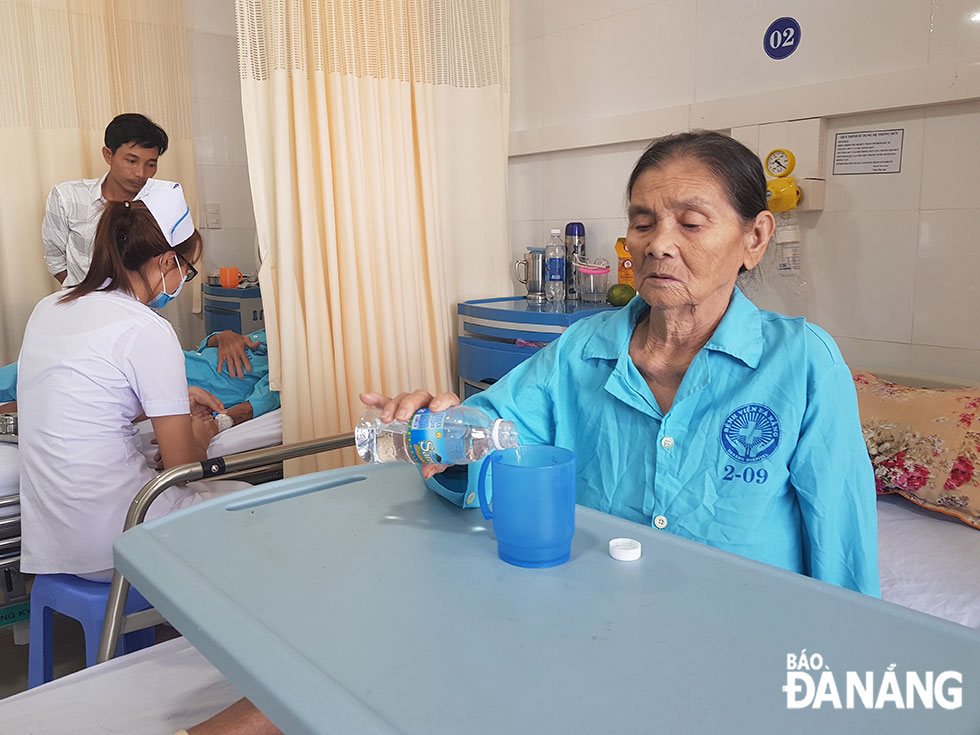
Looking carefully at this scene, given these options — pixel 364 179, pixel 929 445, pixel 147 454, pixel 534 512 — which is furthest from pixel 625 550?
pixel 364 179

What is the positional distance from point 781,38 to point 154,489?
2.41m

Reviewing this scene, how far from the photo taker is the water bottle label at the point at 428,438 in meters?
1.27

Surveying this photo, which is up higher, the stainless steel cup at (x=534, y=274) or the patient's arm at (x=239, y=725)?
the stainless steel cup at (x=534, y=274)

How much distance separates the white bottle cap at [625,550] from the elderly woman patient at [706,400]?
1.02ft

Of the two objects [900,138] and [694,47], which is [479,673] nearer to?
[900,138]

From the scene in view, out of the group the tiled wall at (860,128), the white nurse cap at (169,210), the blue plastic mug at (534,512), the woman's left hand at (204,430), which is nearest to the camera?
the blue plastic mug at (534,512)

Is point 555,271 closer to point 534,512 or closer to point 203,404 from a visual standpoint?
point 203,404

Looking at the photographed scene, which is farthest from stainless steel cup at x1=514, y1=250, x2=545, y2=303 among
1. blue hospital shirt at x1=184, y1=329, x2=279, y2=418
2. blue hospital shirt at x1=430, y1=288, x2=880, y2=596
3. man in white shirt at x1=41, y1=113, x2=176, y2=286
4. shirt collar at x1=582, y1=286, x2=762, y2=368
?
blue hospital shirt at x1=430, y1=288, x2=880, y2=596

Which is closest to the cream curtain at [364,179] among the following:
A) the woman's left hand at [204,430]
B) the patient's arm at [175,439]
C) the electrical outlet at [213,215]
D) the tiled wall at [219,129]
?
the woman's left hand at [204,430]

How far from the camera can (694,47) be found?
3039 millimetres

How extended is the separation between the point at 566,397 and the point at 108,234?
142 cm

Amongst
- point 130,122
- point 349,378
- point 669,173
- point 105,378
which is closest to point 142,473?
point 105,378

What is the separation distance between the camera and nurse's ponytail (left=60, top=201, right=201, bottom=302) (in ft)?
7.29

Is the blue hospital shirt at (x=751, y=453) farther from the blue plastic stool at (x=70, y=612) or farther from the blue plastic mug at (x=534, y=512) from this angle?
the blue plastic stool at (x=70, y=612)
